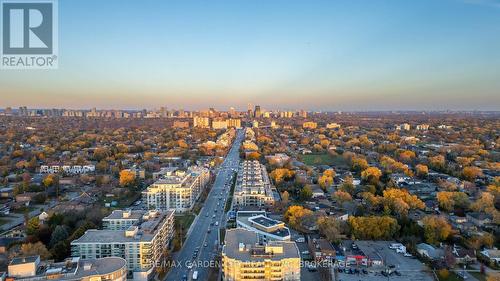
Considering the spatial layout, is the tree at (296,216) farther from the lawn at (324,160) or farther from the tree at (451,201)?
the lawn at (324,160)

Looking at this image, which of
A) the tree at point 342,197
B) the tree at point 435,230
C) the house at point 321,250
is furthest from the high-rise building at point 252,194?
the tree at point 435,230

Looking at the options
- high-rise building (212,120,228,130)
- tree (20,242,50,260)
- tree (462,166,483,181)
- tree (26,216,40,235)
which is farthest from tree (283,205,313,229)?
high-rise building (212,120,228,130)

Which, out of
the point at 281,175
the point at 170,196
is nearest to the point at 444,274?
the point at 170,196

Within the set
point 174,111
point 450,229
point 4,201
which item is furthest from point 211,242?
point 174,111

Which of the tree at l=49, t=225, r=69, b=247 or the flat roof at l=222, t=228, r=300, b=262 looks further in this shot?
the tree at l=49, t=225, r=69, b=247

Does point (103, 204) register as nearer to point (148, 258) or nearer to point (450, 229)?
point (148, 258)

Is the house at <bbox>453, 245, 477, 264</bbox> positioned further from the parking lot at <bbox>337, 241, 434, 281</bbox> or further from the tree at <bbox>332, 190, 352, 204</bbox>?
the tree at <bbox>332, 190, 352, 204</bbox>

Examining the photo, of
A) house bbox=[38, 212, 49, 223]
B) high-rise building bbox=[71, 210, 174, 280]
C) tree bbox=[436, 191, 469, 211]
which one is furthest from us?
tree bbox=[436, 191, 469, 211]

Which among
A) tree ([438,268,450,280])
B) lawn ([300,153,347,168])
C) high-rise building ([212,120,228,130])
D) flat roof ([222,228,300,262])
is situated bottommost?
tree ([438,268,450,280])

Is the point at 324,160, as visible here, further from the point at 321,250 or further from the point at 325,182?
the point at 321,250
